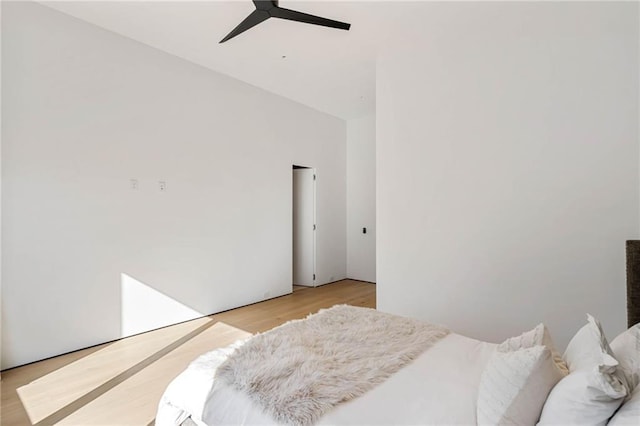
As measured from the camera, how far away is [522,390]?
3.90 feet

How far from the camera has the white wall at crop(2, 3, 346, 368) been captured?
116 inches

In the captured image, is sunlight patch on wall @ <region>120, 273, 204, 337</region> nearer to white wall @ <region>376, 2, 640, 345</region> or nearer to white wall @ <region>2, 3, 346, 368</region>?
white wall @ <region>2, 3, 346, 368</region>

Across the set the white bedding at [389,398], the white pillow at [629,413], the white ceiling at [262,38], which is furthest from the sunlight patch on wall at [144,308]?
the white pillow at [629,413]

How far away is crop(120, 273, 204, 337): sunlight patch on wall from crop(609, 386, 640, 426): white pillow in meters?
3.86

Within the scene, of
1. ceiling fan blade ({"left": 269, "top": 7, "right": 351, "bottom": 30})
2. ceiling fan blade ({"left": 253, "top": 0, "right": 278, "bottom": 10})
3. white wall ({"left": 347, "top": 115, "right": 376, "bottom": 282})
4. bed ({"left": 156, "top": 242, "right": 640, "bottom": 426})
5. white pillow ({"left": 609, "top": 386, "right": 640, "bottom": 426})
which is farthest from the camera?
white wall ({"left": 347, "top": 115, "right": 376, "bottom": 282})

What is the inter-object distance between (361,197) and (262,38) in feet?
11.9

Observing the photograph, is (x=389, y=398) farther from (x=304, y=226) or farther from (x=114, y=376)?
(x=304, y=226)

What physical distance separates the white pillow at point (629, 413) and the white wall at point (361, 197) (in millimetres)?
5280

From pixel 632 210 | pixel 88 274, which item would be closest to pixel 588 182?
pixel 632 210

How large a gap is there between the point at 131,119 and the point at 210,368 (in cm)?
302

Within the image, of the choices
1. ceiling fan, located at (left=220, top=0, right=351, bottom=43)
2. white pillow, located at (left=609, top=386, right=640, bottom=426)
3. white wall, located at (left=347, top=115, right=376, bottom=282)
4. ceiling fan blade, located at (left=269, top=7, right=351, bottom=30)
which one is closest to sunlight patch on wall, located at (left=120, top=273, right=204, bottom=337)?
ceiling fan, located at (left=220, top=0, right=351, bottom=43)

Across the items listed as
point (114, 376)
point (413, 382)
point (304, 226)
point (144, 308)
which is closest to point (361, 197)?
point (304, 226)

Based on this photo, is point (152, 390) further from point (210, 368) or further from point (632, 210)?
point (632, 210)

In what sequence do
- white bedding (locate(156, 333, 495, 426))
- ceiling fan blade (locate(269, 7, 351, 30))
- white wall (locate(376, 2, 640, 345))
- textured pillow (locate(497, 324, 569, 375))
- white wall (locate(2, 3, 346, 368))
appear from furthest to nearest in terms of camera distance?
1. white wall (locate(2, 3, 346, 368))
2. white wall (locate(376, 2, 640, 345))
3. ceiling fan blade (locate(269, 7, 351, 30))
4. textured pillow (locate(497, 324, 569, 375))
5. white bedding (locate(156, 333, 495, 426))
